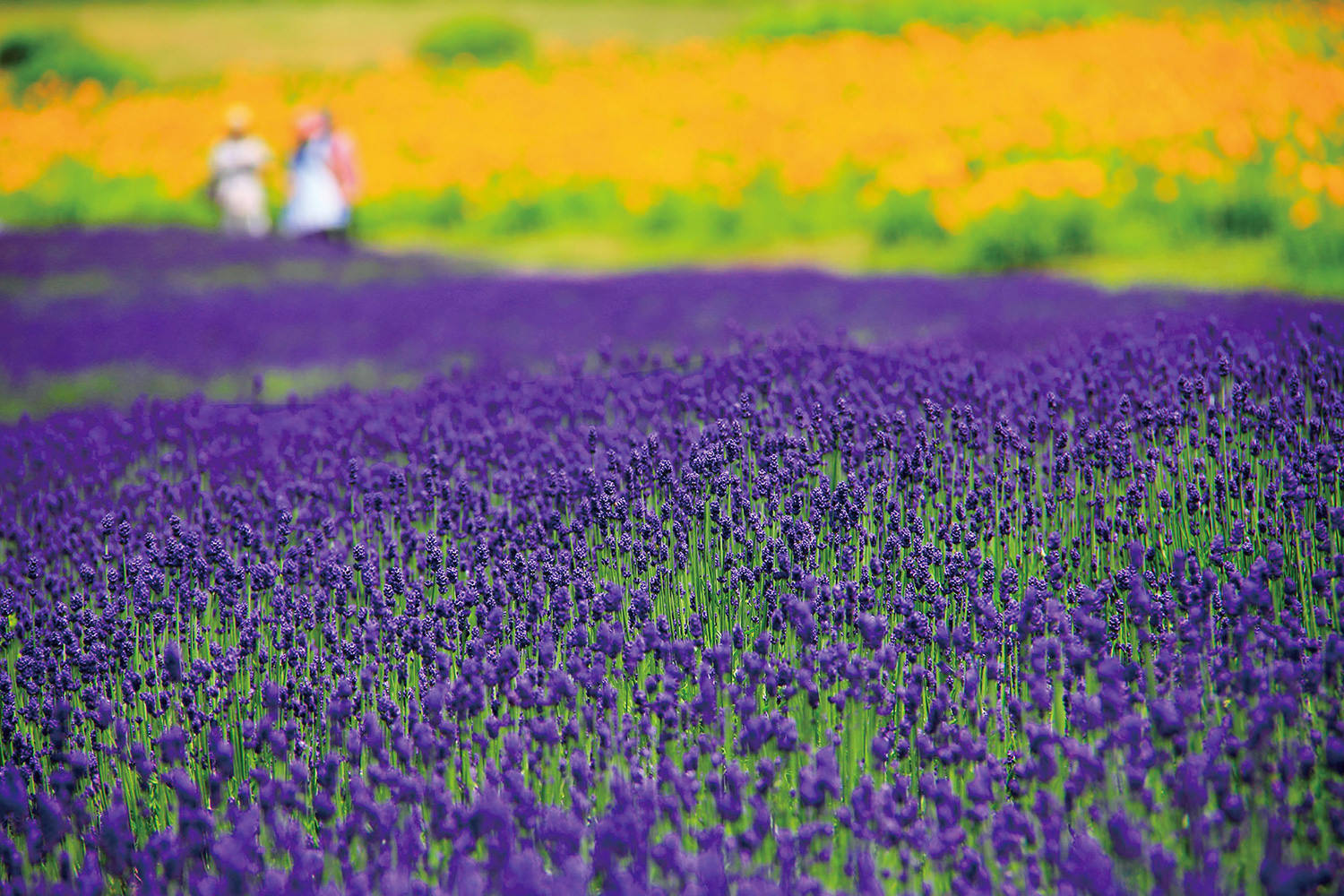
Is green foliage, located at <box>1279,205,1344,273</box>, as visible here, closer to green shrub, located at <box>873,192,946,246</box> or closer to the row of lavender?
the row of lavender

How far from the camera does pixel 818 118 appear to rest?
15398 millimetres

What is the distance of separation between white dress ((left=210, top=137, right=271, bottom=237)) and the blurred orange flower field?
1942 mm

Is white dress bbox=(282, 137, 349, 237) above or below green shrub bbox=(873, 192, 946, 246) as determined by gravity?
above

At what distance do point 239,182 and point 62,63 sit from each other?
43.6 feet

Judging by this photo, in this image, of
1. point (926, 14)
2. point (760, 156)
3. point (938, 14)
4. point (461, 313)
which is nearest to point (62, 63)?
point (926, 14)

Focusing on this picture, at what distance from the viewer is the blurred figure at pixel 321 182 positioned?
14.9 m

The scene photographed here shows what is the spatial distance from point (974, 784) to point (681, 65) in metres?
17.9

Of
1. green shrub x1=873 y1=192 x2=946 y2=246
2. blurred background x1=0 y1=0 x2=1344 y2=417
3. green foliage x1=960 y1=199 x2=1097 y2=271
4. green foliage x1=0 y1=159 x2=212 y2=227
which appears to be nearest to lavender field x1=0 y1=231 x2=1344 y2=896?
blurred background x1=0 y1=0 x2=1344 y2=417

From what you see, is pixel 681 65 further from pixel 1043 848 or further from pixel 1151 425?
pixel 1043 848

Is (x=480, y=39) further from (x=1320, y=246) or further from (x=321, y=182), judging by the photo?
(x=1320, y=246)

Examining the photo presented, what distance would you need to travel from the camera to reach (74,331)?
339 inches

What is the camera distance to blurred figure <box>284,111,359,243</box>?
14.9 metres

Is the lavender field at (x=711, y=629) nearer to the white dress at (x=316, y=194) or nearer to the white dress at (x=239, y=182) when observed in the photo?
the white dress at (x=316, y=194)

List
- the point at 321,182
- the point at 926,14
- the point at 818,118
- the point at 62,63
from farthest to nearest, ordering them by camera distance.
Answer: the point at 62,63, the point at 926,14, the point at 818,118, the point at 321,182
